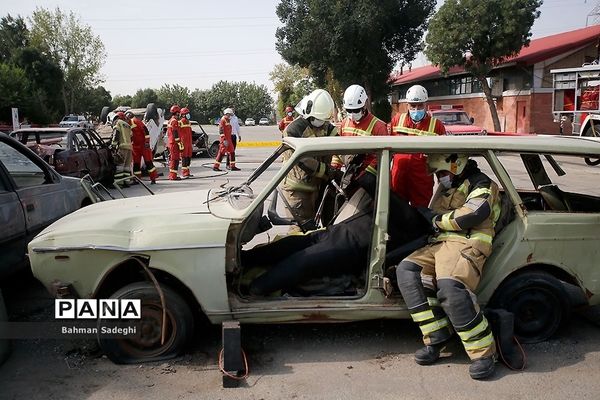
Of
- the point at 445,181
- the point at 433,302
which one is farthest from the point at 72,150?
the point at 433,302

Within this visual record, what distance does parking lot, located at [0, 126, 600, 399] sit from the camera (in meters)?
3.31

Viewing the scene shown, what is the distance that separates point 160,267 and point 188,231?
11.5 inches

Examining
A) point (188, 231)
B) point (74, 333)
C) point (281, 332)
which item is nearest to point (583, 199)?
point (281, 332)

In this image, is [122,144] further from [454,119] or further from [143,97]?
[143,97]

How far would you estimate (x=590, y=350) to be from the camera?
3.87 m

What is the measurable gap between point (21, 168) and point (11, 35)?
54336mm

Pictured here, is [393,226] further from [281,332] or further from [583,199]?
[583,199]

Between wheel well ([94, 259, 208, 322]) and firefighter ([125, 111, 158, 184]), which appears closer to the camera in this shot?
wheel well ([94, 259, 208, 322])

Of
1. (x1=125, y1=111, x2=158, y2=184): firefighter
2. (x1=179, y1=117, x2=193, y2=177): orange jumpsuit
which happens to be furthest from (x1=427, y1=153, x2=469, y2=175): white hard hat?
(x1=179, y1=117, x2=193, y2=177): orange jumpsuit

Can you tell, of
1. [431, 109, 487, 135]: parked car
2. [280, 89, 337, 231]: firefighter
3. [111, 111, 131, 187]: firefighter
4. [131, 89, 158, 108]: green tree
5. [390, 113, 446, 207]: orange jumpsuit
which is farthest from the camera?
[131, 89, 158, 108]: green tree

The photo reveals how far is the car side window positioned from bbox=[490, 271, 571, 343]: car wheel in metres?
4.42

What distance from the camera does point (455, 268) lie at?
11.7 ft

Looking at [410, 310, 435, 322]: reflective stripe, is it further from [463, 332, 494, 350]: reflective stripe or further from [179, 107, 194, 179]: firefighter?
[179, 107, 194, 179]: firefighter

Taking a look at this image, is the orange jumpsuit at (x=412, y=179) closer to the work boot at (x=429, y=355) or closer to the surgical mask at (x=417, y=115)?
the surgical mask at (x=417, y=115)
